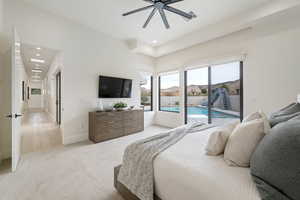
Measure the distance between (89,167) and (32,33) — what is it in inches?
120

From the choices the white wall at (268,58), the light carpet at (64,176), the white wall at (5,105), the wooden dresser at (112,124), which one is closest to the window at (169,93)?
the wooden dresser at (112,124)

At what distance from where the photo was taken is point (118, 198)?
1.59 meters

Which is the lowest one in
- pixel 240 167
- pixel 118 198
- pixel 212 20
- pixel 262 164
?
pixel 118 198

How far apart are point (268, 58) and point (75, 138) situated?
4.98 metres

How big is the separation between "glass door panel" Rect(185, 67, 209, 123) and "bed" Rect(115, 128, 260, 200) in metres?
3.17

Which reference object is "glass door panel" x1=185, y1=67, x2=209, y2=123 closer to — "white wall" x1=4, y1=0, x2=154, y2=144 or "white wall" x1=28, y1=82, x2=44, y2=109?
"white wall" x1=4, y1=0, x2=154, y2=144

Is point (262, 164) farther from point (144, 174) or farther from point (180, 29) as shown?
point (180, 29)

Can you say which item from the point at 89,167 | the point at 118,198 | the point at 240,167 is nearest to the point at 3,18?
the point at 89,167

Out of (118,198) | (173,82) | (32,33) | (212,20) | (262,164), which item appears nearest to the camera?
(262,164)

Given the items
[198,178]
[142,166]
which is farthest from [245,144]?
[142,166]

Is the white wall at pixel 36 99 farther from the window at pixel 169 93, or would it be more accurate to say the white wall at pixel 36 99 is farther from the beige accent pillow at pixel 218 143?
the beige accent pillow at pixel 218 143

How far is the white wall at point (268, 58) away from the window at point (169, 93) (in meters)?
1.68

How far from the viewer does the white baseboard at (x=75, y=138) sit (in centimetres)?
333

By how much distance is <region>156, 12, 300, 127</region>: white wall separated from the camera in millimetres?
2648
